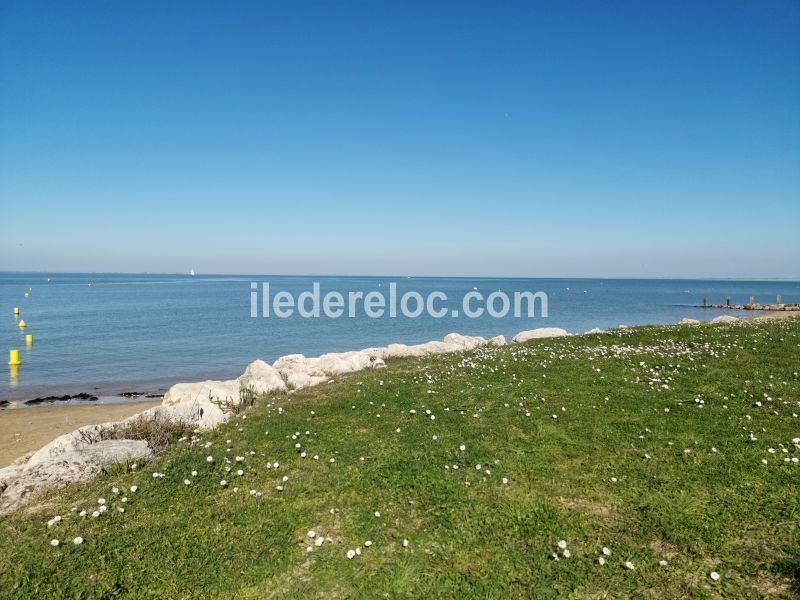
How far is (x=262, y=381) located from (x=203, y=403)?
4.40 metres

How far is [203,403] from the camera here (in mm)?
19203

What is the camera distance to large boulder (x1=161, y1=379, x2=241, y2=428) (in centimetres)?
1750

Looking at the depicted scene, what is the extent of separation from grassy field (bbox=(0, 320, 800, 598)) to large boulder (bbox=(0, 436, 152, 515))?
25.4 inches

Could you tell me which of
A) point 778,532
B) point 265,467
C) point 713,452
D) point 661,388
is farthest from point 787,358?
point 265,467

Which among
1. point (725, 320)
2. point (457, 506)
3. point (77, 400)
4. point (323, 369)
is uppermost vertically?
point (725, 320)

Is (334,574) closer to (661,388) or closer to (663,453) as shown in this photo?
(663,453)

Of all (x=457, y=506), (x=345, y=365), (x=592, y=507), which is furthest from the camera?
(x=345, y=365)

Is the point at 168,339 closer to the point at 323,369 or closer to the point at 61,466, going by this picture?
the point at 323,369

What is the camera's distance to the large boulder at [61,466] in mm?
10828

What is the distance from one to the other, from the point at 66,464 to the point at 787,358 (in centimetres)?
2599

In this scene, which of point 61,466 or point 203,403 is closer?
point 61,466

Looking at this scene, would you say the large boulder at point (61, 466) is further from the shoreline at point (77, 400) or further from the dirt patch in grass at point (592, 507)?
the shoreline at point (77, 400)

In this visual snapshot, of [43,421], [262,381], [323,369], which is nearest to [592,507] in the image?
[262,381]

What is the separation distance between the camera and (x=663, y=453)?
462 inches
